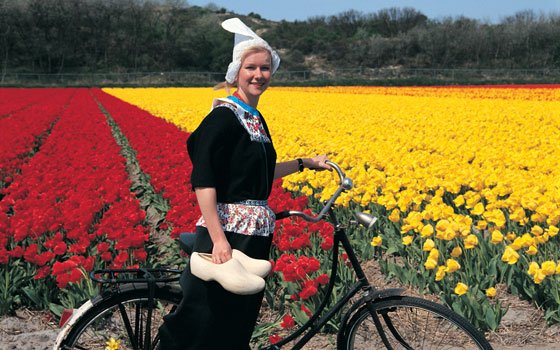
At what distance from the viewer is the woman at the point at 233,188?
2.46 metres

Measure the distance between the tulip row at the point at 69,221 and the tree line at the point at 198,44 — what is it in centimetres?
6412

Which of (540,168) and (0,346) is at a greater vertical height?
(540,168)

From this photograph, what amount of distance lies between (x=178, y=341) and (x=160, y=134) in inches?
339

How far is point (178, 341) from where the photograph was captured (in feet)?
8.45

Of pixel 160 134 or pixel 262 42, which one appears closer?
pixel 262 42

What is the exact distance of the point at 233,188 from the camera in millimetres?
2490

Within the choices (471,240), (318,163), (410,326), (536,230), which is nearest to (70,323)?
(318,163)

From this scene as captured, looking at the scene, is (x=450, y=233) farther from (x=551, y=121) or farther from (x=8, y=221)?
(x=551, y=121)

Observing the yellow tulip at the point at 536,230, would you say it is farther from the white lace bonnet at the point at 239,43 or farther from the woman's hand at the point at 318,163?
the white lace bonnet at the point at 239,43

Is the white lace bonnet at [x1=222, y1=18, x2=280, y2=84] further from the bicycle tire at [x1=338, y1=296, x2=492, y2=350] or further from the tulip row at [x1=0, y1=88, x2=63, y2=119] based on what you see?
the tulip row at [x1=0, y1=88, x2=63, y2=119]

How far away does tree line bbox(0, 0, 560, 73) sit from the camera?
7562 centimetres

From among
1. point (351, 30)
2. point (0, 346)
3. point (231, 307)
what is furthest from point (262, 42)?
point (351, 30)

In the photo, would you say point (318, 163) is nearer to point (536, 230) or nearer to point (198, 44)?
point (536, 230)

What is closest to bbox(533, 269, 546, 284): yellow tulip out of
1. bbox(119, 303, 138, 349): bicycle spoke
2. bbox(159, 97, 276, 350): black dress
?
bbox(159, 97, 276, 350): black dress
